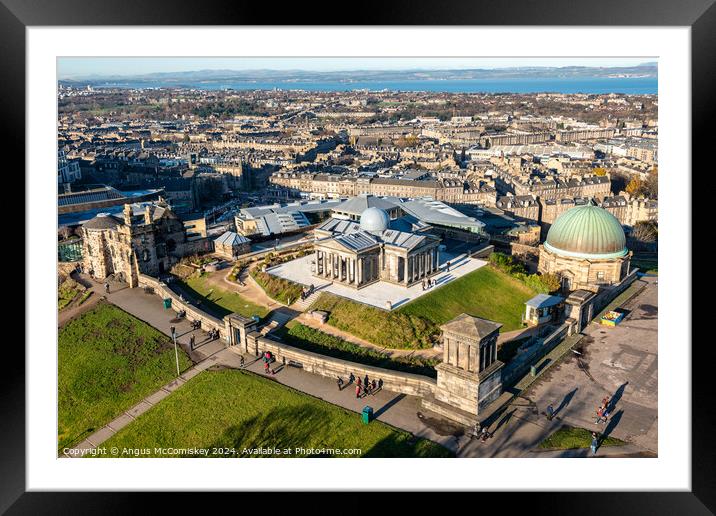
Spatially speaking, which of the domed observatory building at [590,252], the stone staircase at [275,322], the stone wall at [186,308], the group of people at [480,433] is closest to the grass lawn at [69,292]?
the stone wall at [186,308]

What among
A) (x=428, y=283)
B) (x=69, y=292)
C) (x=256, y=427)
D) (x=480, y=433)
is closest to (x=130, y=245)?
(x=69, y=292)

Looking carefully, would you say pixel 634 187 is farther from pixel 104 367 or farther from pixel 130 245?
pixel 104 367

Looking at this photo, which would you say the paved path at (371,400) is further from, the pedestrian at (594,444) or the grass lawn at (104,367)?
the pedestrian at (594,444)

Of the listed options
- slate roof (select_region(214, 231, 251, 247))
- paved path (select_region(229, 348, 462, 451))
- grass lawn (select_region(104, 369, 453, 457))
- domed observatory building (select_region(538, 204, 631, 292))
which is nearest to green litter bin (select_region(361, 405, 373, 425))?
grass lawn (select_region(104, 369, 453, 457))
